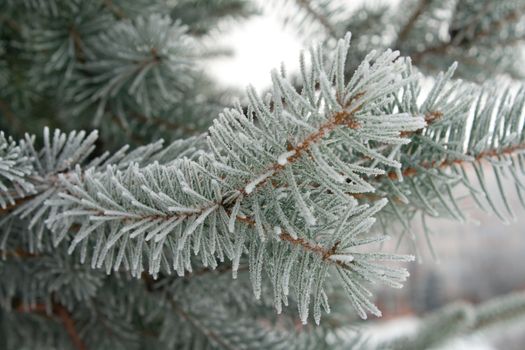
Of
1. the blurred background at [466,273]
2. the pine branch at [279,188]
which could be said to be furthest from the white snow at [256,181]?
the blurred background at [466,273]

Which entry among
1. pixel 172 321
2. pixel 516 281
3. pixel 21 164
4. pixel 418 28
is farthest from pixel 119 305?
pixel 516 281

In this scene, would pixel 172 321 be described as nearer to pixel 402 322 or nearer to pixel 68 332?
pixel 68 332

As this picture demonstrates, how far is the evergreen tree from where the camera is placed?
17 centimetres

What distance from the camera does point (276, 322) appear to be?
387 millimetres

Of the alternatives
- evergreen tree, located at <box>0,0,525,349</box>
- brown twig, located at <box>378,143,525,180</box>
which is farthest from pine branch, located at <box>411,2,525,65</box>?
brown twig, located at <box>378,143,525,180</box>

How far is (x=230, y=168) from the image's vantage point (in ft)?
0.57

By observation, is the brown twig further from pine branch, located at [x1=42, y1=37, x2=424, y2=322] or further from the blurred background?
the blurred background

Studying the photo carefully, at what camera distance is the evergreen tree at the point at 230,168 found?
6.8 inches

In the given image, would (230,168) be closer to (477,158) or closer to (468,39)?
(477,158)

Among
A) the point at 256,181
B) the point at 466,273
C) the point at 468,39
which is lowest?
the point at 256,181

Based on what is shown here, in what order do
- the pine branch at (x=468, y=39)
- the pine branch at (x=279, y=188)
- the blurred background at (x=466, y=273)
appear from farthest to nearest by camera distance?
the blurred background at (x=466, y=273)
the pine branch at (x=468, y=39)
the pine branch at (x=279, y=188)

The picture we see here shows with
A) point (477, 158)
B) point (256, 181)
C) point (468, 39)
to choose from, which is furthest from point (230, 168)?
point (468, 39)

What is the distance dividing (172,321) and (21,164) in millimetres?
141

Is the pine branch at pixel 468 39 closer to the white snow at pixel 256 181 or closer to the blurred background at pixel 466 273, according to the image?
the white snow at pixel 256 181
